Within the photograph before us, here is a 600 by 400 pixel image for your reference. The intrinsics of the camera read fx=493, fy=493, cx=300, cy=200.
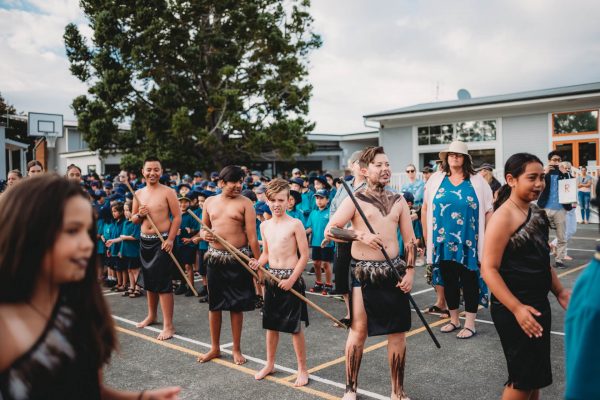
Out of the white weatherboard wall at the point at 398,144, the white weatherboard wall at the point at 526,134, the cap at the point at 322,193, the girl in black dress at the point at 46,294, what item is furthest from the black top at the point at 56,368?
the white weatherboard wall at the point at 398,144

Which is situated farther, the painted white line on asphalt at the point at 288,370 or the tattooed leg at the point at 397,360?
the painted white line on asphalt at the point at 288,370

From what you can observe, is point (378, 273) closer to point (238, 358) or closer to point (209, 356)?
point (238, 358)

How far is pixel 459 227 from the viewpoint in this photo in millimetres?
5941

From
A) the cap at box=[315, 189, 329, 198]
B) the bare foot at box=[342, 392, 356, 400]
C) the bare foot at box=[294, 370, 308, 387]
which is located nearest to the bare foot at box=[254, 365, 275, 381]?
the bare foot at box=[294, 370, 308, 387]

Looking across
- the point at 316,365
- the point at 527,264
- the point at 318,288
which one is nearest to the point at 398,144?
the point at 318,288

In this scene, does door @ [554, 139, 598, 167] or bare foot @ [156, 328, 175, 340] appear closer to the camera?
bare foot @ [156, 328, 175, 340]

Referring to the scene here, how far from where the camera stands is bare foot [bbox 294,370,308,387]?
458 cm

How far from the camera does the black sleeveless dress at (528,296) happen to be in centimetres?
311

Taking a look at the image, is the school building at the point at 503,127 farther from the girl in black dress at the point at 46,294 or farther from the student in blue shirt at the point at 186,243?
the girl in black dress at the point at 46,294

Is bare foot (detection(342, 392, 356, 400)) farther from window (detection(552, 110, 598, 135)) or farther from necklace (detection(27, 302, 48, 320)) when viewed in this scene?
window (detection(552, 110, 598, 135))

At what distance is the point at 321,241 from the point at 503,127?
48.2 feet

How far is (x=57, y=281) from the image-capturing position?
5.59ft

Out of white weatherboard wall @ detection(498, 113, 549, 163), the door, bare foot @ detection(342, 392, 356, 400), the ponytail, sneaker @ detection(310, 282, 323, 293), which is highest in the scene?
white weatherboard wall @ detection(498, 113, 549, 163)

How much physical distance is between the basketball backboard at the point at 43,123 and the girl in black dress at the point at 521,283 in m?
19.7
